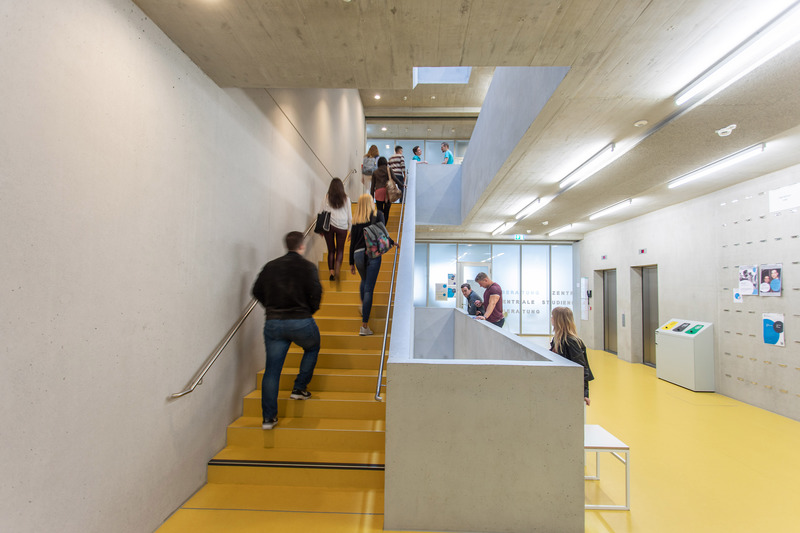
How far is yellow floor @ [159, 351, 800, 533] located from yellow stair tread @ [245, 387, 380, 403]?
761 mm

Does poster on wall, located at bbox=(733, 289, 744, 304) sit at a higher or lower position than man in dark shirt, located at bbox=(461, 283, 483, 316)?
higher

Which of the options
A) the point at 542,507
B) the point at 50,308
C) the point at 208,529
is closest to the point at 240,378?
the point at 208,529

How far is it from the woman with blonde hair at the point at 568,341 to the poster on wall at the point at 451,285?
10.9m

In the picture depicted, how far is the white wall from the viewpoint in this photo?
5.62ft

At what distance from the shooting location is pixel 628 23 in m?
2.67

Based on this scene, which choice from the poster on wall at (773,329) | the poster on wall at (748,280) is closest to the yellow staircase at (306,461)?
the poster on wall at (773,329)

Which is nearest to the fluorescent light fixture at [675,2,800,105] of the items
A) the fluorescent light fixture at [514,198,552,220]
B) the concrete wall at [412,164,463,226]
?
the fluorescent light fixture at [514,198,552,220]

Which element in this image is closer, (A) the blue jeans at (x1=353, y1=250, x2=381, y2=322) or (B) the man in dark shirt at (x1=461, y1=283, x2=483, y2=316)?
(A) the blue jeans at (x1=353, y1=250, x2=381, y2=322)

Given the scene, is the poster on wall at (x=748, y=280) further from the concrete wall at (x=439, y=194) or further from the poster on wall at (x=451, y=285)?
the poster on wall at (x=451, y=285)

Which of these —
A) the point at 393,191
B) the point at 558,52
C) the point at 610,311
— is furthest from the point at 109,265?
the point at 610,311

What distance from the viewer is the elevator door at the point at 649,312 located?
A: 9320 millimetres

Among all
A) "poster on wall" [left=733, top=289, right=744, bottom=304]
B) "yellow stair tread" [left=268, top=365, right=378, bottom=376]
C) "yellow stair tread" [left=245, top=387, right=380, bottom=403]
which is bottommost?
"yellow stair tread" [left=245, top=387, right=380, bottom=403]

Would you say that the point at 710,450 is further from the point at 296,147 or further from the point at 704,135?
the point at 296,147

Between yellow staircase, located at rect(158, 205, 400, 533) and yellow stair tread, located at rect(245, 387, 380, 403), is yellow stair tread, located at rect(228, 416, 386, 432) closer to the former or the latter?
yellow staircase, located at rect(158, 205, 400, 533)
